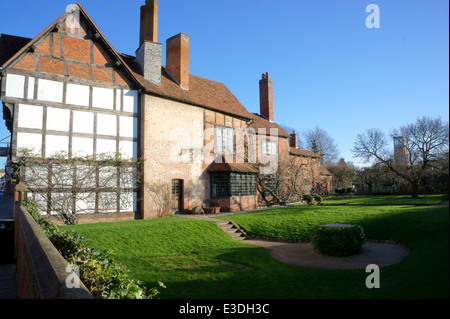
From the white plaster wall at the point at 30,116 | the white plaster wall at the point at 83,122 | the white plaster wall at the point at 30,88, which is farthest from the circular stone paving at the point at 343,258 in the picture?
the white plaster wall at the point at 30,88

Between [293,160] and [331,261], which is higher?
[293,160]

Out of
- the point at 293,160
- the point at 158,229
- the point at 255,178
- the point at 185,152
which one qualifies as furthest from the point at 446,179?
the point at 293,160

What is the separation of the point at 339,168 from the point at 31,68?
39.8 meters

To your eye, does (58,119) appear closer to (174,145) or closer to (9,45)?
(9,45)

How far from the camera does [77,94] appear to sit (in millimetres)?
14656

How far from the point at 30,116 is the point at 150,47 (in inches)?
320

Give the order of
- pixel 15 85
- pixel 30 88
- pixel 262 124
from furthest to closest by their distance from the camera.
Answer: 1. pixel 262 124
2. pixel 30 88
3. pixel 15 85

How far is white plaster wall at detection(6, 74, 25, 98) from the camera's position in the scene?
12961 millimetres

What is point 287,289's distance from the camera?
6.32m

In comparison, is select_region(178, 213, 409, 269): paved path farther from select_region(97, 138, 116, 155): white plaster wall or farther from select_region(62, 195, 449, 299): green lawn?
select_region(97, 138, 116, 155): white plaster wall

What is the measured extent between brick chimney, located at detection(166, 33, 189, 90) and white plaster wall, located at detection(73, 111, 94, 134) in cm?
726

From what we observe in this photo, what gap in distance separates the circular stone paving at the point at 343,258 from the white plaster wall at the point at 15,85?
1278cm

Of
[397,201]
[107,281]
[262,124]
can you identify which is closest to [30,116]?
[107,281]

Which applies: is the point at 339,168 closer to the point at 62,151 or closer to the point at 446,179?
the point at 62,151
